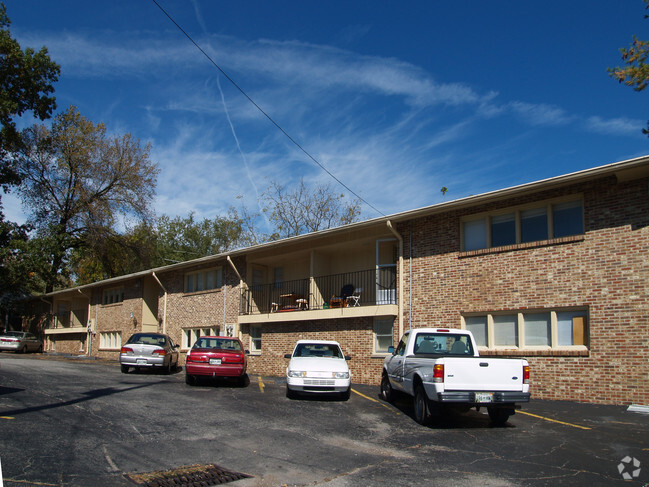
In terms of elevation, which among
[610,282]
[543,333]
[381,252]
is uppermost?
[381,252]

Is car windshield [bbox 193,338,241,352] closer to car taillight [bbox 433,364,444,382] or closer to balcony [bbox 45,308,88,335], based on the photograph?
car taillight [bbox 433,364,444,382]

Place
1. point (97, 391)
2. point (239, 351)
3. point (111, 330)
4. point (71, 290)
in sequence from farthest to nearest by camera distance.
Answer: point (71, 290), point (111, 330), point (239, 351), point (97, 391)

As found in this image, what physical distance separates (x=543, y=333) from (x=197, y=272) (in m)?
17.0

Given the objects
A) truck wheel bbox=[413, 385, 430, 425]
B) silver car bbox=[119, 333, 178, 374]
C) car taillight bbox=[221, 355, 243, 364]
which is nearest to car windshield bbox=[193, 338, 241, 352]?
car taillight bbox=[221, 355, 243, 364]

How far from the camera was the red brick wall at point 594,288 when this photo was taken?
11695mm

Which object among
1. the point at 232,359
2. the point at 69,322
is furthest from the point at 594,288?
the point at 69,322

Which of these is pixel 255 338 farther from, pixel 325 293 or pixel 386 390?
pixel 386 390

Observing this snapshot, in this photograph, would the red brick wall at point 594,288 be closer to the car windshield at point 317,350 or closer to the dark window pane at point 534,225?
the dark window pane at point 534,225

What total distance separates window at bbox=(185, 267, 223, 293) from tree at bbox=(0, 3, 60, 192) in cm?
1171

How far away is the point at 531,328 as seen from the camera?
1348 centimetres

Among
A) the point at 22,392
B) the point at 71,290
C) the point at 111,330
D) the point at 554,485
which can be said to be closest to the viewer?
the point at 554,485

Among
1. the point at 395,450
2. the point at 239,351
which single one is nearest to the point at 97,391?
the point at 239,351

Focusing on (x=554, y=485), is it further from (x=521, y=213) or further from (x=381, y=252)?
(x=381, y=252)

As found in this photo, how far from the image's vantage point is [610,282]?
12.2 metres
